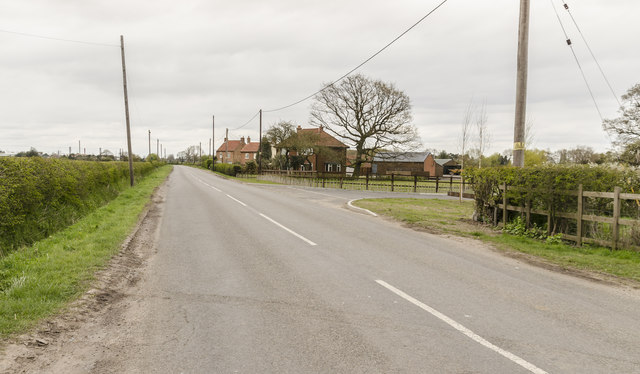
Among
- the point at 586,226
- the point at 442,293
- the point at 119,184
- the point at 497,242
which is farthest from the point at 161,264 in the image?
the point at 119,184

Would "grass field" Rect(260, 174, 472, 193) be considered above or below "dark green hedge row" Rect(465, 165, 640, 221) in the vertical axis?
below

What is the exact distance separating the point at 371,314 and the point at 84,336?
3323mm

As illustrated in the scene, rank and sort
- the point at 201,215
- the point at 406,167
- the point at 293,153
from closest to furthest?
the point at 201,215 → the point at 293,153 → the point at 406,167

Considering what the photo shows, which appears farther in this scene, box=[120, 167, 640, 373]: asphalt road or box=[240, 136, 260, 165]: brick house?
box=[240, 136, 260, 165]: brick house

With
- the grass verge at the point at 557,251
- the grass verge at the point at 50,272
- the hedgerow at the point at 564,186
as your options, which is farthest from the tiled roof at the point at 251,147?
the hedgerow at the point at 564,186

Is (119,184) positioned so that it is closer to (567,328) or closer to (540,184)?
(540,184)

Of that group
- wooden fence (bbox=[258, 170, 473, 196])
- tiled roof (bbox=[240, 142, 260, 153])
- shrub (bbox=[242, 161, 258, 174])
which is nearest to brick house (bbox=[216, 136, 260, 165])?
tiled roof (bbox=[240, 142, 260, 153])

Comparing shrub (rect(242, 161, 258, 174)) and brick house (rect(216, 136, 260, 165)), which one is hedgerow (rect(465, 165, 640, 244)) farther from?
brick house (rect(216, 136, 260, 165))

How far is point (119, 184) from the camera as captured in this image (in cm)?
2508

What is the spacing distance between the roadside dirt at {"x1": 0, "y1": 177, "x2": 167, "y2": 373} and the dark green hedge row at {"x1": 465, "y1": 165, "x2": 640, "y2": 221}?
932cm

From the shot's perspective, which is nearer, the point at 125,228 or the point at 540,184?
the point at 540,184

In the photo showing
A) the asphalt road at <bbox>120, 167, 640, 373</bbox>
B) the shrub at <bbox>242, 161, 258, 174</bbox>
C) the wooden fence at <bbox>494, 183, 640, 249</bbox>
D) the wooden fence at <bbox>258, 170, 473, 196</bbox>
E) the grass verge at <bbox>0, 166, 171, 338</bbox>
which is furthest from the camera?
the shrub at <bbox>242, 161, 258, 174</bbox>

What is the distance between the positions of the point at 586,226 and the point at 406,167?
239 feet

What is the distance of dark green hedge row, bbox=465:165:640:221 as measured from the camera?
27.8 feet
